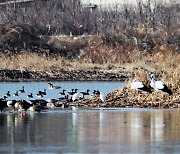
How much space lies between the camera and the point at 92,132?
17297 millimetres

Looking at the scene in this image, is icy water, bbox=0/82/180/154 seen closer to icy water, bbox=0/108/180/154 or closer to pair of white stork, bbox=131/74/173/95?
icy water, bbox=0/108/180/154

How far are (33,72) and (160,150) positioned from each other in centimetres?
3639

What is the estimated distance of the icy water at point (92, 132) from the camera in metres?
14.8

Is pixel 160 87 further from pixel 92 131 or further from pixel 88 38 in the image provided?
pixel 88 38

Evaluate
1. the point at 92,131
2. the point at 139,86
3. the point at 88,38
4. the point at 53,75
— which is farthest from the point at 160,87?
the point at 88,38

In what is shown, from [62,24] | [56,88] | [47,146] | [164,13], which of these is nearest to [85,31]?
[62,24]

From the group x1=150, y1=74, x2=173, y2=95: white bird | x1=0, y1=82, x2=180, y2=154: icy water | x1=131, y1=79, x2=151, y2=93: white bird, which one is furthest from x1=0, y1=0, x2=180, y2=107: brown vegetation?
x1=0, y1=82, x2=180, y2=154: icy water

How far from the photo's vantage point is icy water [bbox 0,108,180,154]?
14758mm

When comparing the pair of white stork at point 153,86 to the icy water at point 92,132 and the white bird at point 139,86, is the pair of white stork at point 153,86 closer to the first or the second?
the white bird at point 139,86

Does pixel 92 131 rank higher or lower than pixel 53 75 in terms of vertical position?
lower

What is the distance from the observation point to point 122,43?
64.4 m

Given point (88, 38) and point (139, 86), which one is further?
point (88, 38)

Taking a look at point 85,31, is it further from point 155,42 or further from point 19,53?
point 19,53

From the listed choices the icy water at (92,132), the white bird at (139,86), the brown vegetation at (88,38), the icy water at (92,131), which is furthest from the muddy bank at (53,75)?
the icy water at (92,132)
